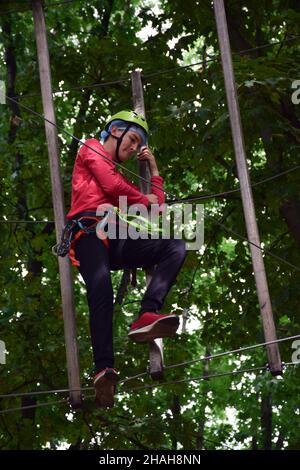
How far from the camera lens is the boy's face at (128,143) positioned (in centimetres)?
757

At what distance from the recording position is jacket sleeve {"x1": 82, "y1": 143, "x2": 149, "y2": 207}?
7203 mm

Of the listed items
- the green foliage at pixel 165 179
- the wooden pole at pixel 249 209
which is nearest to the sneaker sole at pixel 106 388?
the wooden pole at pixel 249 209

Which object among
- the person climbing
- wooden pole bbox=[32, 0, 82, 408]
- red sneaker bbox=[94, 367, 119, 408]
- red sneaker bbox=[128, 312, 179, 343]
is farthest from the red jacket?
red sneaker bbox=[94, 367, 119, 408]

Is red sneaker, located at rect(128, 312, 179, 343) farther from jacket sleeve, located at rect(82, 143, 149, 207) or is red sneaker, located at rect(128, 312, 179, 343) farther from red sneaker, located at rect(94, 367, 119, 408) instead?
jacket sleeve, located at rect(82, 143, 149, 207)

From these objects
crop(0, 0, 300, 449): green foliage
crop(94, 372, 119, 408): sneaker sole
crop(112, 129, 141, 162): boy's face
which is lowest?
crop(94, 372, 119, 408): sneaker sole

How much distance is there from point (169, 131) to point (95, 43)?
2.00 metres

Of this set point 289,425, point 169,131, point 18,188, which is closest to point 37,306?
point 18,188

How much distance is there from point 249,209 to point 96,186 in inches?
41.9

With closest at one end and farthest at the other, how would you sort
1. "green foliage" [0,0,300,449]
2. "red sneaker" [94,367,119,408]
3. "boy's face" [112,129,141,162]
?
"red sneaker" [94,367,119,408], "boy's face" [112,129,141,162], "green foliage" [0,0,300,449]

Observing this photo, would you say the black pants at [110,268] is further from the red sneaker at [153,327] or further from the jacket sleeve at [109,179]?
the jacket sleeve at [109,179]

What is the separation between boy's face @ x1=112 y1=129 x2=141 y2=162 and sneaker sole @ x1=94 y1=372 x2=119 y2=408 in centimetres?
161

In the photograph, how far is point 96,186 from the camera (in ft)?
23.8

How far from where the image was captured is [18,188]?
47.5 ft

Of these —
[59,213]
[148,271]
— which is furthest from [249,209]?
[59,213]
